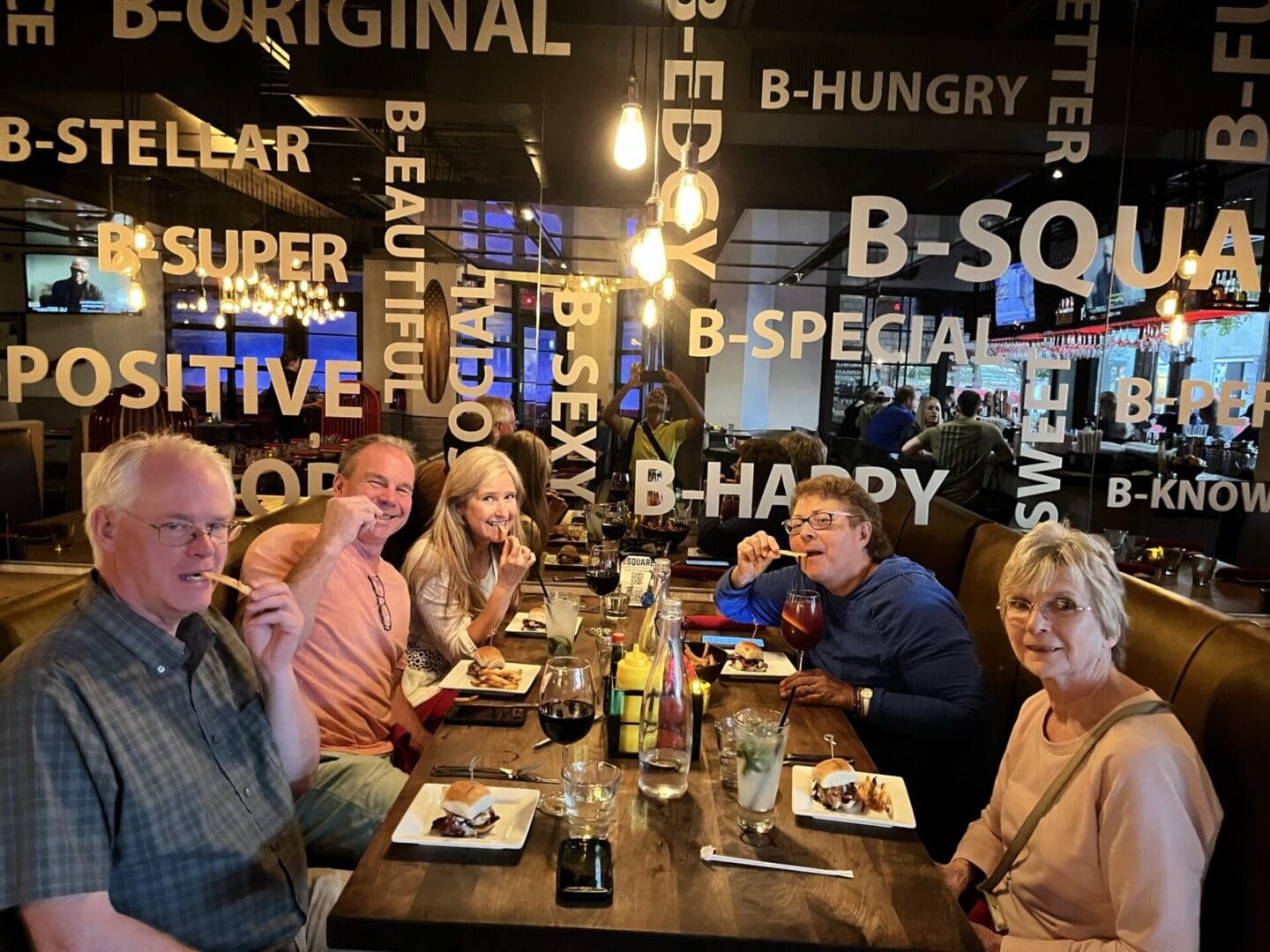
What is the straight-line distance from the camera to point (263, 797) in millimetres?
1617

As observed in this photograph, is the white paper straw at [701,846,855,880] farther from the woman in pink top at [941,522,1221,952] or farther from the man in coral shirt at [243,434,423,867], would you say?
the man in coral shirt at [243,434,423,867]

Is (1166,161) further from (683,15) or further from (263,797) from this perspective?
(263,797)

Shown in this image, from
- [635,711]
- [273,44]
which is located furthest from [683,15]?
[635,711]

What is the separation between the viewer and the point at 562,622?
7.79ft

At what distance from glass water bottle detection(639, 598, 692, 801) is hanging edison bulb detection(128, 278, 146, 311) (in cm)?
310

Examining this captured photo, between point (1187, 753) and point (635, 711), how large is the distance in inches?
40.1

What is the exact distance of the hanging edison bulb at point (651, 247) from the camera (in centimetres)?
316

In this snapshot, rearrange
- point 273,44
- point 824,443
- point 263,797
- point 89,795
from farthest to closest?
point 824,443
point 273,44
point 263,797
point 89,795

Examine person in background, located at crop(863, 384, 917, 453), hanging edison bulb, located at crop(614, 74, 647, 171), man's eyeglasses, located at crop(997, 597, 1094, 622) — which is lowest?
man's eyeglasses, located at crop(997, 597, 1094, 622)

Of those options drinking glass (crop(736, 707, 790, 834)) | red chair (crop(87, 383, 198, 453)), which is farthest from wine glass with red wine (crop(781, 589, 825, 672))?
red chair (crop(87, 383, 198, 453))

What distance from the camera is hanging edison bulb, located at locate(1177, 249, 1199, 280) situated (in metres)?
3.57

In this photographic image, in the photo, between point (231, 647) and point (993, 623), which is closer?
point (231, 647)

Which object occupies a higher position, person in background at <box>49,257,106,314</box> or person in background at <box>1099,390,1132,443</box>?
person in background at <box>49,257,106,314</box>

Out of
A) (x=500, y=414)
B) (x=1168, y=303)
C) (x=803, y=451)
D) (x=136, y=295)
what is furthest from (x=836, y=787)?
(x=136, y=295)
